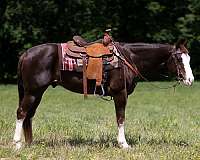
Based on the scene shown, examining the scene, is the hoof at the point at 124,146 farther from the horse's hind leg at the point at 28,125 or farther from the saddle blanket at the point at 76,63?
the horse's hind leg at the point at 28,125

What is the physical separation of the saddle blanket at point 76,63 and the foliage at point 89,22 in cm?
2469

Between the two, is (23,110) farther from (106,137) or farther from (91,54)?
(106,137)

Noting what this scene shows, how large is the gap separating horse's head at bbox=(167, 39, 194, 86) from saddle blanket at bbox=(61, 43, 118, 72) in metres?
1.05

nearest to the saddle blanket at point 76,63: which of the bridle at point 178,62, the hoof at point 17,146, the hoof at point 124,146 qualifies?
the bridle at point 178,62

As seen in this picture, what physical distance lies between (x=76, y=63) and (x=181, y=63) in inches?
75.1

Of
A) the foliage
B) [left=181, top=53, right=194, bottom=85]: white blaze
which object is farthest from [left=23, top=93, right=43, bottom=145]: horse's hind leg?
the foliage

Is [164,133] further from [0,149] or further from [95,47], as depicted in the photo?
[0,149]

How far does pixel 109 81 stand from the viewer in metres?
9.42

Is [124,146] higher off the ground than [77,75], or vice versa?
[77,75]

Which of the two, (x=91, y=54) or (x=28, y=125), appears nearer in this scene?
(x=91, y=54)

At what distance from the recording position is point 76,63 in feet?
30.6

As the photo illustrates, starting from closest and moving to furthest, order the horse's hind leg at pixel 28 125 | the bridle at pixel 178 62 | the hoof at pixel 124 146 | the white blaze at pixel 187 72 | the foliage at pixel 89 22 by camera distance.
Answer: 1. the hoof at pixel 124 146
2. the white blaze at pixel 187 72
3. the bridle at pixel 178 62
4. the horse's hind leg at pixel 28 125
5. the foliage at pixel 89 22

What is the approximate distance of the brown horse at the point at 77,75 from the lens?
928 centimetres

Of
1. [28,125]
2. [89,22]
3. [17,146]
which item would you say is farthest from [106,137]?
[89,22]
